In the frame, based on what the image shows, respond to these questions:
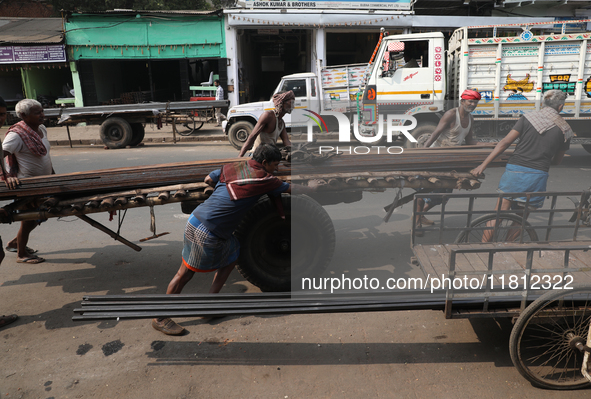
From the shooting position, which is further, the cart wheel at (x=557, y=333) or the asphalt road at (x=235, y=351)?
the asphalt road at (x=235, y=351)

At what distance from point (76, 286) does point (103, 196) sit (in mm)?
1149

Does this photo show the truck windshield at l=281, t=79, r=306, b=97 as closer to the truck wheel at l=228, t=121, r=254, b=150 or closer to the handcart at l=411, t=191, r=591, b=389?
the truck wheel at l=228, t=121, r=254, b=150

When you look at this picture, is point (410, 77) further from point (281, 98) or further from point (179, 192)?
point (179, 192)

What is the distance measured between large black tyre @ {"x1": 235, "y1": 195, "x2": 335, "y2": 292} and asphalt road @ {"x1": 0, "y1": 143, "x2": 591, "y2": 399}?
0.41 m

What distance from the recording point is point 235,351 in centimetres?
321

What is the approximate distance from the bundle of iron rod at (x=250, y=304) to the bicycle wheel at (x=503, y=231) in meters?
1.07

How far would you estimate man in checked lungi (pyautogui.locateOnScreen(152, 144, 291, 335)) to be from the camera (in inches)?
129

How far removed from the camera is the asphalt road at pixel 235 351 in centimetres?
281

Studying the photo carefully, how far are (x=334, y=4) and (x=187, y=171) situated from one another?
1436 cm

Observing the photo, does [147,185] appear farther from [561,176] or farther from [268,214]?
[561,176]

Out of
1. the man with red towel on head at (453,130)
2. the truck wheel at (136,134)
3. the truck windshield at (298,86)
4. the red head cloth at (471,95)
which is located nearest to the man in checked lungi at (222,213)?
the man with red towel on head at (453,130)

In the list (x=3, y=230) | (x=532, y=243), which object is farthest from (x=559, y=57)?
(x=3, y=230)
